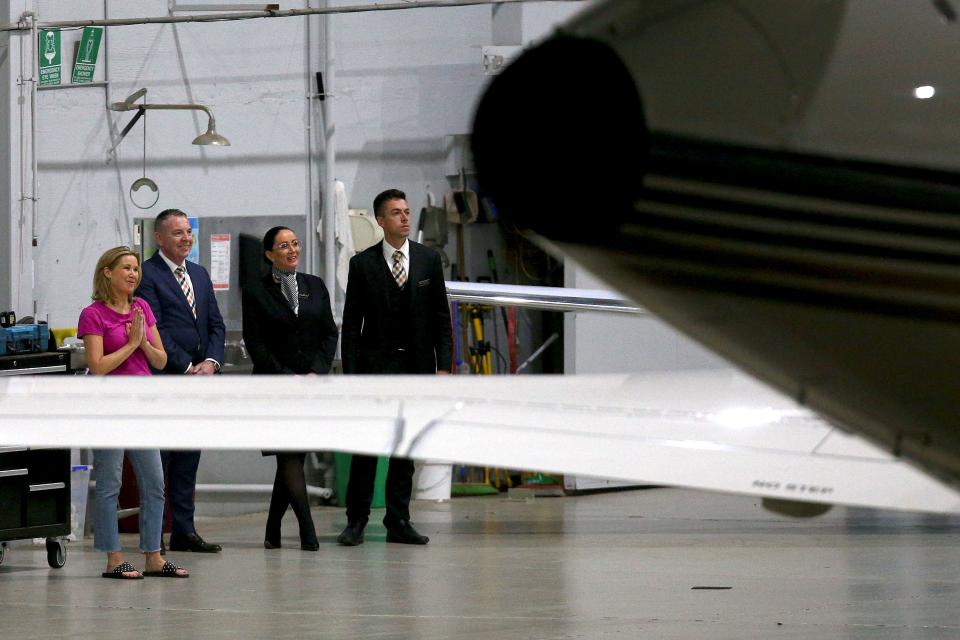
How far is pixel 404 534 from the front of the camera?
8414 millimetres

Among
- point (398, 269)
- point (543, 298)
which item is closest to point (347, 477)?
point (543, 298)

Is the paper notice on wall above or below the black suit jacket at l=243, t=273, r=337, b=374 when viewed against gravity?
above

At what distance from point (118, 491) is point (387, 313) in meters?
1.91

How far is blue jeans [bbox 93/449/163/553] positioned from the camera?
271 inches

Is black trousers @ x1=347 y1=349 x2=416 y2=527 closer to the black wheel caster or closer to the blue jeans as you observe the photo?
the blue jeans

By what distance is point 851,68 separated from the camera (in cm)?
182

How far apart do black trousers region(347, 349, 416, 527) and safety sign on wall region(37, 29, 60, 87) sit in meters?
5.03

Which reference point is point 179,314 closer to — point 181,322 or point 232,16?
point 181,322

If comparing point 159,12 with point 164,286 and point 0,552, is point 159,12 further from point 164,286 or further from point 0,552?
point 0,552

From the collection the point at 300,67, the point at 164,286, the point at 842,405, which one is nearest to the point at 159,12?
the point at 300,67

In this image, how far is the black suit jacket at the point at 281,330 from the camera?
27.2 ft

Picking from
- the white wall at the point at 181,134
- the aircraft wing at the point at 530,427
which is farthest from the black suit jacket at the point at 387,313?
the aircraft wing at the point at 530,427

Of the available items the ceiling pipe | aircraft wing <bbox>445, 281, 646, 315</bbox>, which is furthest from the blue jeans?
the ceiling pipe

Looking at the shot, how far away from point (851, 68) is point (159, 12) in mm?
10945
